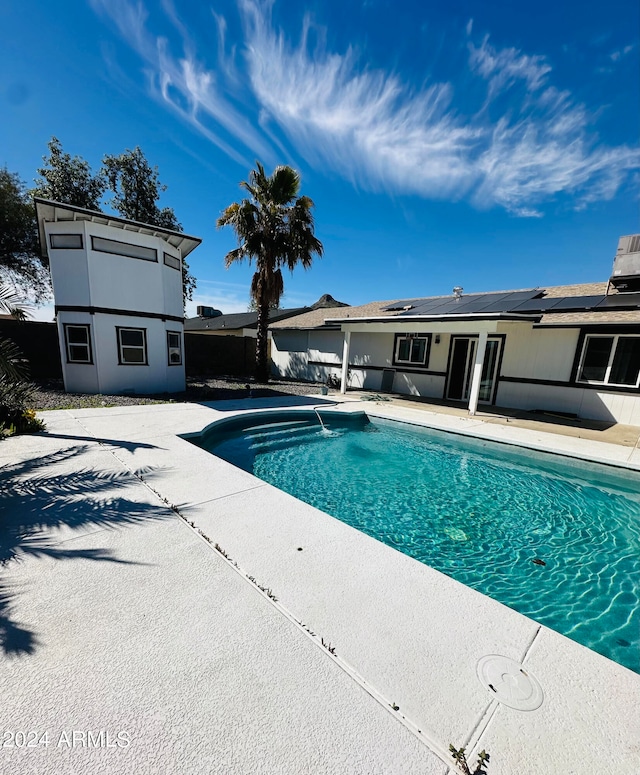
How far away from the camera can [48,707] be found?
5.40ft

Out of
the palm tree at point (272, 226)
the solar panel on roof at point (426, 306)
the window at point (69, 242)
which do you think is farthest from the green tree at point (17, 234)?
the solar panel on roof at point (426, 306)

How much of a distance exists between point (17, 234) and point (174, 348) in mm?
12142

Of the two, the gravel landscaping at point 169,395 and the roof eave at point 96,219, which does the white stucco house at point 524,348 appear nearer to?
the gravel landscaping at point 169,395

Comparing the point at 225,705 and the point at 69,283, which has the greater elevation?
the point at 69,283

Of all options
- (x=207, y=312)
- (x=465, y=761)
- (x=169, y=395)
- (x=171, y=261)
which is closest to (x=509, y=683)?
(x=465, y=761)

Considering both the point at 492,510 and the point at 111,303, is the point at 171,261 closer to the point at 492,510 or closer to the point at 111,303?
the point at 111,303

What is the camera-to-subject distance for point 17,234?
16578 mm

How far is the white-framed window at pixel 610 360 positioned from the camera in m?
9.27

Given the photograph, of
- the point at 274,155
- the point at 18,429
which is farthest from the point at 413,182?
the point at 18,429

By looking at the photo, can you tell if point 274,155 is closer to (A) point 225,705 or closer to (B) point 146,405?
(B) point 146,405

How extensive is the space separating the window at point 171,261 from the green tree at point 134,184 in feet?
27.6

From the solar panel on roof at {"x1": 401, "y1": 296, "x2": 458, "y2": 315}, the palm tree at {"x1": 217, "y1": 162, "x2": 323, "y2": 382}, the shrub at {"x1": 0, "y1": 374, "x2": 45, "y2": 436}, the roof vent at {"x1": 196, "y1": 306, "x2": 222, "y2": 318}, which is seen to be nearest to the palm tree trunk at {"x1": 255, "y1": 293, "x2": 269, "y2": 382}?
the palm tree at {"x1": 217, "y1": 162, "x2": 323, "y2": 382}

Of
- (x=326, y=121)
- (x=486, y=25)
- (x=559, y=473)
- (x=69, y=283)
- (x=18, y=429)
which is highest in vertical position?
(x=486, y=25)

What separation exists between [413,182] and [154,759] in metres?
14.9
